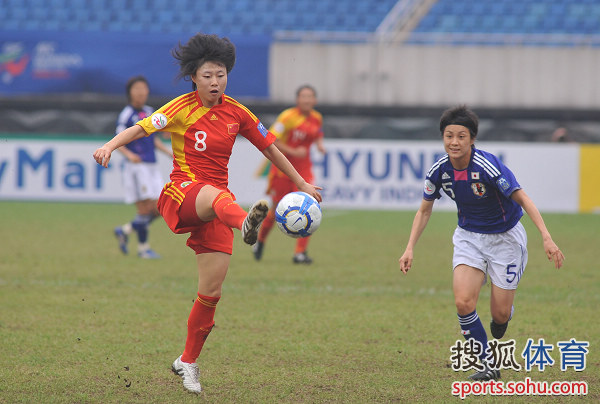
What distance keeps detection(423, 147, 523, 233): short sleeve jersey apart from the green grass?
3.19 ft

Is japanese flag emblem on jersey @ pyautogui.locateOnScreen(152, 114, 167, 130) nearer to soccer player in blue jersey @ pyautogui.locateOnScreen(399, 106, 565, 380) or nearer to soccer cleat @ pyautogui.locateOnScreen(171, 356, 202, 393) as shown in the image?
soccer cleat @ pyautogui.locateOnScreen(171, 356, 202, 393)

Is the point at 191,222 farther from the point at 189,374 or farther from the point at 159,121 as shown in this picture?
the point at 189,374

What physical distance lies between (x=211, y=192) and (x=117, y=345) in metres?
1.84

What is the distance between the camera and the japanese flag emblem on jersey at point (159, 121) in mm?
4855

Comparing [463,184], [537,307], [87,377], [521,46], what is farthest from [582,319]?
[521,46]

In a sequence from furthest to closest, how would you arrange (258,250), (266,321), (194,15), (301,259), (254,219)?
(194,15), (258,250), (301,259), (266,321), (254,219)

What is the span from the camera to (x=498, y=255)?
536cm

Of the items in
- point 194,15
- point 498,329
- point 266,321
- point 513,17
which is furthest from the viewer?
point 194,15

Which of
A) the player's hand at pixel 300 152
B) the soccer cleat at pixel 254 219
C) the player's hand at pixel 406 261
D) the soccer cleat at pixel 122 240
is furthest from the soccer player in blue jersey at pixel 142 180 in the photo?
the soccer cleat at pixel 254 219

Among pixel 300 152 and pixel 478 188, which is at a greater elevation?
pixel 300 152

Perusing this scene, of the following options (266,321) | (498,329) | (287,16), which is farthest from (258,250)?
(287,16)

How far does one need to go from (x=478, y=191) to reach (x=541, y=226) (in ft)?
1.80

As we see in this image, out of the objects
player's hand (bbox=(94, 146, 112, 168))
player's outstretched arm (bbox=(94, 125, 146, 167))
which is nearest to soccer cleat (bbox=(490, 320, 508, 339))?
player's outstretched arm (bbox=(94, 125, 146, 167))

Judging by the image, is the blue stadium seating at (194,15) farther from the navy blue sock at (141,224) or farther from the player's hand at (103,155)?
the player's hand at (103,155)
